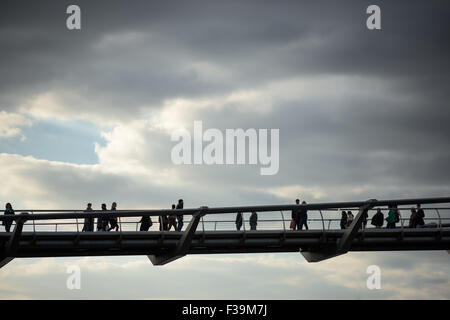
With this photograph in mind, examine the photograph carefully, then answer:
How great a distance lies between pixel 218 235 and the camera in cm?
3008

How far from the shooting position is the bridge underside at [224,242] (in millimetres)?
27484

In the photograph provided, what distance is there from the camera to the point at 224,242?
99.5 feet

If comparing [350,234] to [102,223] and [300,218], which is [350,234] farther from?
[102,223]

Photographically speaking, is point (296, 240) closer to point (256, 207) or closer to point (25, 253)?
point (256, 207)

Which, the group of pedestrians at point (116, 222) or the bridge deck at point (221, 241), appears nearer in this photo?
the bridge deck at point (221, 241)

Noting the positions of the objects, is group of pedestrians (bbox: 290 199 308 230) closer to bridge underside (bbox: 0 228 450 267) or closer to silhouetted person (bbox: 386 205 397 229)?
bridge underside (bbox: 0 228 450 267)

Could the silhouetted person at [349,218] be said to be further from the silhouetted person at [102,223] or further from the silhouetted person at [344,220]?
the silhouetted person at [102,223]

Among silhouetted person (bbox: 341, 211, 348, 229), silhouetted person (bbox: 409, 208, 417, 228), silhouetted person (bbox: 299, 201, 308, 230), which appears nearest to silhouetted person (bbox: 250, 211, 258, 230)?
silhouetted person (bbox: 299, 201, 308, 230)

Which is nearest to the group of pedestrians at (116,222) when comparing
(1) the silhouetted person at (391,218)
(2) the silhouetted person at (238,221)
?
(2) the silhouetted person at (238,221)

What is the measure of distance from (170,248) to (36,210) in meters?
5.21

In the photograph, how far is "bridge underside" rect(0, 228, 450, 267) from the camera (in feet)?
90.2

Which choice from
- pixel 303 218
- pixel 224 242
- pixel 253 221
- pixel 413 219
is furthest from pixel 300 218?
pixel 413 219
